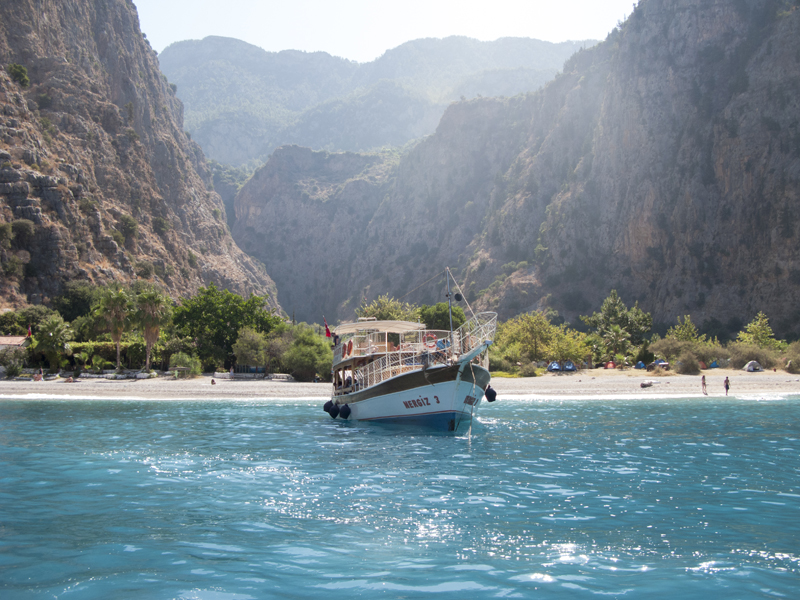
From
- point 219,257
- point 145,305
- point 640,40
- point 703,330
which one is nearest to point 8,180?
point 145,305

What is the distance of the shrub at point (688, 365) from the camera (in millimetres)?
64750

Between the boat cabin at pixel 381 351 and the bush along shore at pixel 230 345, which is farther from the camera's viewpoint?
the bush along shore at pixel 230 345

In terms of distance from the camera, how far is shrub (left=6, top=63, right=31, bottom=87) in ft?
334

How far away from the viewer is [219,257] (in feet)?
501

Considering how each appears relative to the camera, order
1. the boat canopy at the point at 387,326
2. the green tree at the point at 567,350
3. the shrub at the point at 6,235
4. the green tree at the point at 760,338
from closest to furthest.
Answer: the boat canopy at the point at 387,326 → the green tree at the point at 567,350 → the green tree at the point at 760,338 → the shrub at the point at 6,235

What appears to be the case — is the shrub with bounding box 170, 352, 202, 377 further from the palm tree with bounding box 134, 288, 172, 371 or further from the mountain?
the mountain

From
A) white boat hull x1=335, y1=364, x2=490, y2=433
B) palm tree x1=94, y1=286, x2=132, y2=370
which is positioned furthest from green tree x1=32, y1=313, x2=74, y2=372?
white boat hull x1=335, y1=364, x2=490, y2=433

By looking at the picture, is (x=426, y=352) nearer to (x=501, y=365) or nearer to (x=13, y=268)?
(x=501, y=365)

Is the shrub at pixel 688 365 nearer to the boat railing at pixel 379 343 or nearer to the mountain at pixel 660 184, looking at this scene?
the mountain at pixel 660 184

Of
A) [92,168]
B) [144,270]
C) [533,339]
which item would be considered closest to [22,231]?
[144,270]

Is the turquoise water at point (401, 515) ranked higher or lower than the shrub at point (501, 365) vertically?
lower

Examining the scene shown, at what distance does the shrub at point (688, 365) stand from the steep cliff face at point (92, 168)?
86.7 meters

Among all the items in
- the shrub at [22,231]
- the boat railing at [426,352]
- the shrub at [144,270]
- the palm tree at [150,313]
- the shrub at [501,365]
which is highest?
the shrub at [22,231]

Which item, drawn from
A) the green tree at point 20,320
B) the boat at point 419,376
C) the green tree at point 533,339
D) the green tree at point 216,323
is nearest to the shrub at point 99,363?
the green tree at point 216,323
